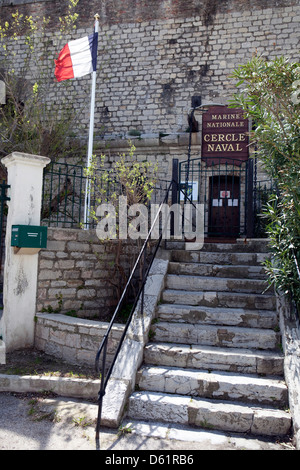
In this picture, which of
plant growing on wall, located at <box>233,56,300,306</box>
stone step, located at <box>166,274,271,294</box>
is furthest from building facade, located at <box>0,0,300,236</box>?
plant growing on wall, located at <box>233,56,300,306</box>

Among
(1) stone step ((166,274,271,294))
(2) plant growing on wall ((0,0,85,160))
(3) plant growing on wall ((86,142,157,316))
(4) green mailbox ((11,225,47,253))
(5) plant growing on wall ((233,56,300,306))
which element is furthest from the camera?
(2) plant growing on wall ((0,0,85,160))

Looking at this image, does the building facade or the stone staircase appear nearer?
the stone staircase

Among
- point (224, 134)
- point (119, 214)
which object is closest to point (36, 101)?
point (224, 134)

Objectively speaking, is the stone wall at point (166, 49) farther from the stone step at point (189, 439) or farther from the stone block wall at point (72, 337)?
the stone step at point (189, 439)

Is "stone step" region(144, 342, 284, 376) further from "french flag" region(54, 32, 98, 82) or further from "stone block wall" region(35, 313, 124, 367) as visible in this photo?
"french flag" region(54, 32, 98, 82)

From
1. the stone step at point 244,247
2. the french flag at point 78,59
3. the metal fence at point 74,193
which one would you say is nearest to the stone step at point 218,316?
the stone step at point 244,247

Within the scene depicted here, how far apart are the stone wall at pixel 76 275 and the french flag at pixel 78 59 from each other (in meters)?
3.70

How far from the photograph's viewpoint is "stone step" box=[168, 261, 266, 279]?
16.7 feet

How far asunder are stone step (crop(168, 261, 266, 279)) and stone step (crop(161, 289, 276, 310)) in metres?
0.43

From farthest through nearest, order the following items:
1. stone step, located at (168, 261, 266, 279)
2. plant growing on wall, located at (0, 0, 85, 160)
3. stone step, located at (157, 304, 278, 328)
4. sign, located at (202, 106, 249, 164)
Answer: sign, located at (202, 106, 249, 164) < plant growing on wall, located at (0, 0, 85, 160) < stone step, located at (168, 261, 266, 279) < stone step, located at (157, 304, 278, 328)

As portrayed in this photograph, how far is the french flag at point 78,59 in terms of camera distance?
745cm

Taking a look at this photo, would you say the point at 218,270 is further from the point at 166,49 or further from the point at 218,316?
the point at 166,49

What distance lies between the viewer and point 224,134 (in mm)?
9578

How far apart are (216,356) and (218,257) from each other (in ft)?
6.33
